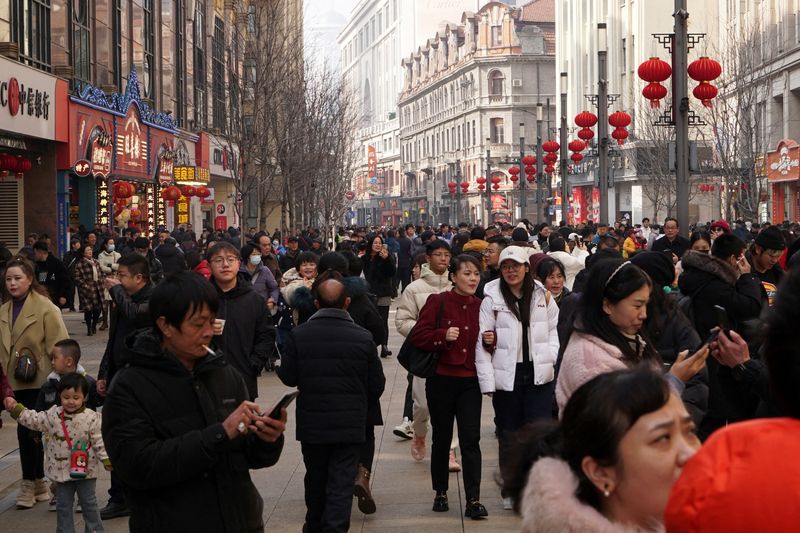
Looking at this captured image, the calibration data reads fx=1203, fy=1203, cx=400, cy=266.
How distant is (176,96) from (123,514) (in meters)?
36.0

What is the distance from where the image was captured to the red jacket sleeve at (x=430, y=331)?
8.01 metres

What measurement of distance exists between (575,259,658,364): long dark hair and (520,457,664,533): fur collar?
7.70 ft

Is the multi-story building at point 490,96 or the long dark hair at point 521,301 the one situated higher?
the multi-story building at point 490,96

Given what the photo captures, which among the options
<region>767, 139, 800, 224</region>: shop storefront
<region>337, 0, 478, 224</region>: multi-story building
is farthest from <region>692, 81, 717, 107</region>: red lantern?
<region>337, 0, 478, 224</region>: multi-story building

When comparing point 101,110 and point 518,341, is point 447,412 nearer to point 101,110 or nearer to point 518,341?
point 518,341

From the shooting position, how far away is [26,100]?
25.1 metres

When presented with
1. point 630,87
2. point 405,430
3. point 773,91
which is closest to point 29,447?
point 405,430

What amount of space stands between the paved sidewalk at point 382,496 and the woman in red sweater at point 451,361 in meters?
0.32

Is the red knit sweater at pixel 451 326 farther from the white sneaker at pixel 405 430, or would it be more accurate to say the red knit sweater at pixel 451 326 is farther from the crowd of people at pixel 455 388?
the white sneaker at pixel 405 430

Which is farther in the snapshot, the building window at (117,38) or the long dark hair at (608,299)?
the building window at (117,38)

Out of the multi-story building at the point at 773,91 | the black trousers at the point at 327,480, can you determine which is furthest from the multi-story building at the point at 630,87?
the black trousers at the point at 327,480

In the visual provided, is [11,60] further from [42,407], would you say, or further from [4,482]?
[42,407]

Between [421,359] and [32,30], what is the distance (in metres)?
21.4

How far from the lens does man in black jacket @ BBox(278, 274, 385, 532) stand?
682 centimetres
